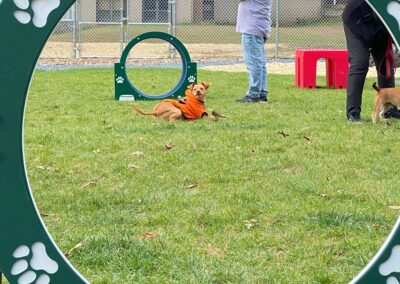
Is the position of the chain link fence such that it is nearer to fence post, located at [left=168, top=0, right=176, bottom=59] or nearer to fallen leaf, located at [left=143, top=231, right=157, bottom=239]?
fence post, located at [left=168, top=0, right=176, bottom=59]

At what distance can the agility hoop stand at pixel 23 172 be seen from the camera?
79.3 inches

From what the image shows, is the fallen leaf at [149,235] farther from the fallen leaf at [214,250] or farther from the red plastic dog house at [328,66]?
the red plastic dog house at [328,66]

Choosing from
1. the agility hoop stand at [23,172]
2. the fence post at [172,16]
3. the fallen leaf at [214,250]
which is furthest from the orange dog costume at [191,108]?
the fence post at [172,16]

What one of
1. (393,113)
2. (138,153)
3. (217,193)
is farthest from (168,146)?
(393,113)

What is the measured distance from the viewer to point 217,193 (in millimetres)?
4086

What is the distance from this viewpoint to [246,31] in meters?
8.47

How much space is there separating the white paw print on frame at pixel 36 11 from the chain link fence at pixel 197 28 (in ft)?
53.2

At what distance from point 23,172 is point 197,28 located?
19.1m

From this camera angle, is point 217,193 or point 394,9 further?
point 217,193

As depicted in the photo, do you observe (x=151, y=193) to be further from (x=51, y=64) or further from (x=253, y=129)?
(x=51, y=64)

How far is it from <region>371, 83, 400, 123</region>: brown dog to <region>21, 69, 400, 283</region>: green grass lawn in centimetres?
17

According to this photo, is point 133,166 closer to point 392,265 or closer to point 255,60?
point 392,265

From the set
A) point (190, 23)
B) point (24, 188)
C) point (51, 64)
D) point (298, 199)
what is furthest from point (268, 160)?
point (190, 23)

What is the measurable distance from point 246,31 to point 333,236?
18.0 feet
